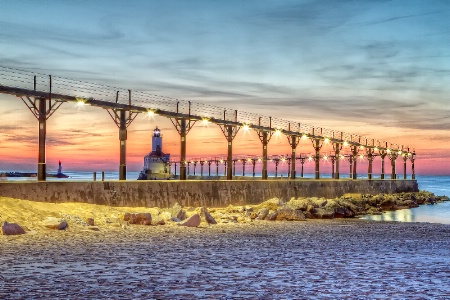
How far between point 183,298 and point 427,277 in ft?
16.1

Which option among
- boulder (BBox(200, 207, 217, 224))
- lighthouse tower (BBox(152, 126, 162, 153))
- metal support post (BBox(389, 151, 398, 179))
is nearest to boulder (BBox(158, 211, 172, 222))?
boulder (BBox(200, 207, 217, 224))

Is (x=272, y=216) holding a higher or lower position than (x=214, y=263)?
lower

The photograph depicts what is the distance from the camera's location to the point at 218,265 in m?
11.7

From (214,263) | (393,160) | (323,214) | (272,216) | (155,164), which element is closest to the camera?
(214,263)

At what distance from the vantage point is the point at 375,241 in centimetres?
1723

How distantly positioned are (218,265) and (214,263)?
27 cm

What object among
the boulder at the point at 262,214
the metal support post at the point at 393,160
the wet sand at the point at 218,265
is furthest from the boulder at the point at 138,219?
the metal support post at the point at 393,160

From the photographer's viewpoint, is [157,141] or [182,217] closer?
[182,217]

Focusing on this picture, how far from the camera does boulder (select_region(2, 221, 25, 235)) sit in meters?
15.7

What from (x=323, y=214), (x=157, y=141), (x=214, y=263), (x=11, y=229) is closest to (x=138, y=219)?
(x=11, y=229)

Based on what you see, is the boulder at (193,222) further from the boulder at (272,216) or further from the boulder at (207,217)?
the boulder at (272,216)

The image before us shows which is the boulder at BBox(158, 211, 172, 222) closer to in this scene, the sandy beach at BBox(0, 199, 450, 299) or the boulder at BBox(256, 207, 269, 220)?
the sandy beach at BBox(0, 199, 450, 299)

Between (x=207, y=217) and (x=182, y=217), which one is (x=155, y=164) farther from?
(x=207, y=217)

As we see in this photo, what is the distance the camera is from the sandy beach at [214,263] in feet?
29.6
